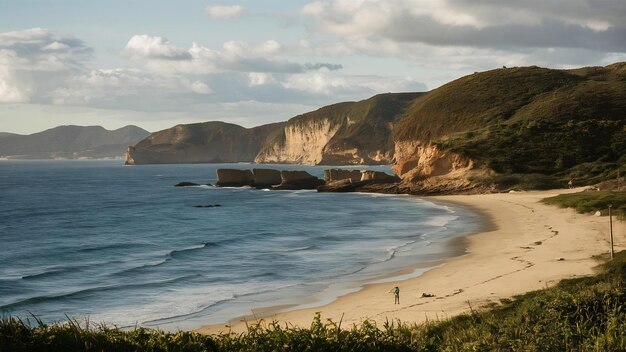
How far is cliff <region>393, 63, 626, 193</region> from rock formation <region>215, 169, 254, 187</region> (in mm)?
28318

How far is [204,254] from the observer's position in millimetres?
44875

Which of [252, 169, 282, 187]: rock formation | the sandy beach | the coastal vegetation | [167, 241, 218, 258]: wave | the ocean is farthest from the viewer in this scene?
[252, 169, 282, 187]: rock formation

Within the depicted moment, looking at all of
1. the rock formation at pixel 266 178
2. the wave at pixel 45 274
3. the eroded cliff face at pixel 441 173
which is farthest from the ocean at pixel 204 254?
the rock formation at pixel 266 178

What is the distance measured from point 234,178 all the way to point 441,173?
151 feet

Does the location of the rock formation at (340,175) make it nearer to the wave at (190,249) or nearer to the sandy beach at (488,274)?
the sandy beach at (488,274)

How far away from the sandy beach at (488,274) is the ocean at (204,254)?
1.50m

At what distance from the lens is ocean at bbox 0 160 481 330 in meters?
29.8

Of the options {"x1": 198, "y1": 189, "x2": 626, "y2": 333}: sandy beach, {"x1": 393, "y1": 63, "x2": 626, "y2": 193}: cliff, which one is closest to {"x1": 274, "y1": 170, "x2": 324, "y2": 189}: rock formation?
{"x1": 393, "y1": 63, "x2": 626, "y2": 193}: cliff

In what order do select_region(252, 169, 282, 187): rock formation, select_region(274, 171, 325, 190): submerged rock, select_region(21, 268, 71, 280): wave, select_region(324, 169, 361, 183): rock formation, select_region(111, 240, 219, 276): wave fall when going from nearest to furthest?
select_region(21, 268, 71, 280): wave → select_region(111, 240, 219, 276): wave → select_region(324, 169, 361, 183): rock formation → select_region(274, 171, 325, 190): submerged rock → select_region(252, 169, 282, 187): rock formation

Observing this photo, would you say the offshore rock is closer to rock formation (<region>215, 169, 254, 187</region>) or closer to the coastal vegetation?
rock formation (<region>215, 169, 254, 187</region>)

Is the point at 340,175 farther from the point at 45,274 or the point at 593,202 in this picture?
the point at 45,274

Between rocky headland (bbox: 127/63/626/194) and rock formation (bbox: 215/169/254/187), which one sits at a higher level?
rocky headland (bbox: 127/63/626/194)

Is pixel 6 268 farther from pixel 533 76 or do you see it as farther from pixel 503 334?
pixel 533 76

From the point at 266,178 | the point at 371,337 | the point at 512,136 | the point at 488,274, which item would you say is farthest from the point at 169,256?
the point at 266,178
